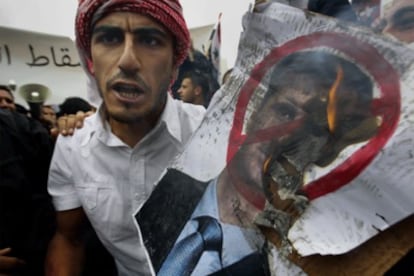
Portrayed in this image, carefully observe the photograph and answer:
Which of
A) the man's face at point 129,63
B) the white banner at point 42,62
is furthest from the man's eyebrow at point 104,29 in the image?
the white banner at point 42,62

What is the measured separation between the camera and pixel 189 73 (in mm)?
3486

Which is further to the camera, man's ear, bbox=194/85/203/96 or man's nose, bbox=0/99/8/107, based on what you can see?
man's ear, bbox=194/85/203/96

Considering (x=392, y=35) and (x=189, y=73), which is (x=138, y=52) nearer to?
(x=392, y=35)

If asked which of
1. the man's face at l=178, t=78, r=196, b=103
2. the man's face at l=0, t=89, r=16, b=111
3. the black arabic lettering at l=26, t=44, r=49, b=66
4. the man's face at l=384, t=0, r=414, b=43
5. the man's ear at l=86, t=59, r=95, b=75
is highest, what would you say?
the man's face at l=384, t=0, r=414, b=43

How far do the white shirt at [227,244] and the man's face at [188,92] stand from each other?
2633 millimetres

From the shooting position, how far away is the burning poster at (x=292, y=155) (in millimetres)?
609

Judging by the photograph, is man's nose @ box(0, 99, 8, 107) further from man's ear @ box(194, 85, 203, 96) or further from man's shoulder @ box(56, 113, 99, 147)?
man's ear @ box(194, 85, 203, 96)

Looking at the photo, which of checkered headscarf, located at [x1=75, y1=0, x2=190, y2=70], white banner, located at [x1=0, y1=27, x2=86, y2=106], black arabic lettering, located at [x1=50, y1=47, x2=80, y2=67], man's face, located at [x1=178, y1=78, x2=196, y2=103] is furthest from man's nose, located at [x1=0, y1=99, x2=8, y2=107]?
black arabic lettering, located at [x1=50, y1=47, x2=80, y2=67]

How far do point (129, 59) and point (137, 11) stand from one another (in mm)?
126

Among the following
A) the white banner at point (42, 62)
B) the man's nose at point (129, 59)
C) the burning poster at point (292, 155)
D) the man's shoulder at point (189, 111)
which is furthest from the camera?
the white banner at point (42, 62)

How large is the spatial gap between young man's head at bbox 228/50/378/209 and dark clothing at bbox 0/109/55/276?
0.92 m

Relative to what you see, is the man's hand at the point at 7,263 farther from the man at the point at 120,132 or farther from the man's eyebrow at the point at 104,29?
the man's eyebrow at the point at 104,29

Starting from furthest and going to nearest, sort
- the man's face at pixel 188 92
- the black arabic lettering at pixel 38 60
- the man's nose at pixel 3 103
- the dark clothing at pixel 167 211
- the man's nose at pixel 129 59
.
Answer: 1. the black arabic lettering at pixel 38 60
2. the man's face at pixel 188 92
3. the man's nose at pixel 3 103
4. the man's nose at pixel 129 59
5. the dark clothing at pixel 167 211

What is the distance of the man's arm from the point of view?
139 cm
